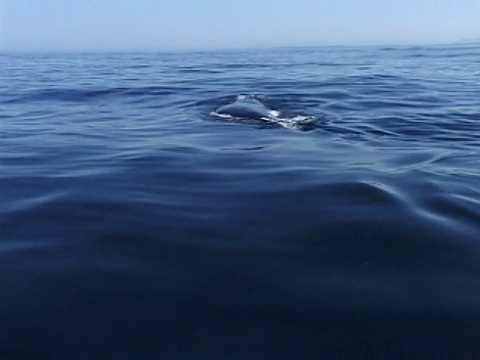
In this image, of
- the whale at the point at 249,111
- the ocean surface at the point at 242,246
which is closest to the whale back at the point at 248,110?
the whale at the point at 249,111

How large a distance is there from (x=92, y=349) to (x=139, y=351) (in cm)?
38

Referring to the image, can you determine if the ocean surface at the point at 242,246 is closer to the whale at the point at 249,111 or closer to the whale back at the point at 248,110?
the whale at the point at 249,111

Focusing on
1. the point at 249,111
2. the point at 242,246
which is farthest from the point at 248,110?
the point at 242,246

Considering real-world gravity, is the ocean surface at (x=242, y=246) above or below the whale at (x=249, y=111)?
above

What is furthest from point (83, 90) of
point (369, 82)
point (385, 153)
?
point (385, 153)

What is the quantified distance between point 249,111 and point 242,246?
32.8ft

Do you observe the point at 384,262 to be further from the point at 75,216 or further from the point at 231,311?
the point at 75,216

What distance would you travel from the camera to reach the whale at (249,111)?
15.1 meters

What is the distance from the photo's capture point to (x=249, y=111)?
1562 centimetres

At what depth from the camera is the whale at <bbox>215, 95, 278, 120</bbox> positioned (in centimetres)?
1513

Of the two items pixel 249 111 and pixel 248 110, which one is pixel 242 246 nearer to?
pixel 249 111

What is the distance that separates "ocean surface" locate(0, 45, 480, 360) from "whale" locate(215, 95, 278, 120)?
2453 millimetres

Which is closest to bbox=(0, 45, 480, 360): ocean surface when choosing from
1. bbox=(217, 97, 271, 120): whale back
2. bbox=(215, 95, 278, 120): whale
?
bbox=(215, 95, 278, 120): whale

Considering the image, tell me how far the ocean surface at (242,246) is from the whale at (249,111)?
2.45 m
